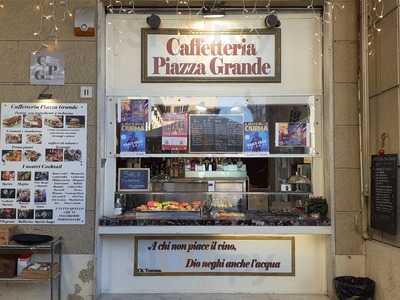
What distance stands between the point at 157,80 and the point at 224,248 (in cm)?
208

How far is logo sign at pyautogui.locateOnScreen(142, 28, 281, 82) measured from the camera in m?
5.81

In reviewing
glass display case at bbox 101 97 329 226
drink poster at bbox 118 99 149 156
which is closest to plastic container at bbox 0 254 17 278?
glass display case at bbox 101 97 329 226

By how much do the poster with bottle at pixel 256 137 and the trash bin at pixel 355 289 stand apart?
1678 mm

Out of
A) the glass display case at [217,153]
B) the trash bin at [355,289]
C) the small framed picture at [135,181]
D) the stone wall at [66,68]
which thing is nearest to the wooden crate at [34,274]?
the stone wall at [66,68]

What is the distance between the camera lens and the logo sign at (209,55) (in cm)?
581

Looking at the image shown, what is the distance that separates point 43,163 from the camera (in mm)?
5441

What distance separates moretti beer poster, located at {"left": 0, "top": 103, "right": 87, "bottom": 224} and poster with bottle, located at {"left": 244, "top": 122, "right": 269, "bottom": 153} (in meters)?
1.83

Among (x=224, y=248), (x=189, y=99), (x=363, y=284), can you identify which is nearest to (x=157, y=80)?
(x=189, y=99)

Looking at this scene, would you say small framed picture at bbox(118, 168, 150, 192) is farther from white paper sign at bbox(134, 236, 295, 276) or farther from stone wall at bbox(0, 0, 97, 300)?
white paper sign at bbox(134, 236, 295, 276)

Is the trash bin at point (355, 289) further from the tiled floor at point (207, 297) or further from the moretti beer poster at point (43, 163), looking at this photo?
the moretti beer poster at point (43, 163)

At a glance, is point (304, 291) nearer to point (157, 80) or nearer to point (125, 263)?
point (125, 263)

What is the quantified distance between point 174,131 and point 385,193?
7.86 ft

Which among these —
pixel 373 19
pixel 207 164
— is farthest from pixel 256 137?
pixel 373 19

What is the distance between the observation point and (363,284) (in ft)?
16.3
